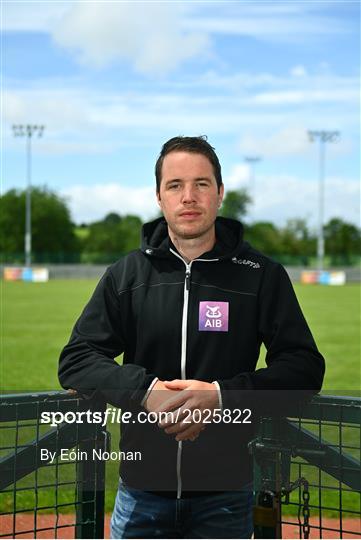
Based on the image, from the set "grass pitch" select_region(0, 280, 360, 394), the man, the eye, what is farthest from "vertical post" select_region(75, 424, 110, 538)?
"grass pitch" select_region(0, 280, 360, 394)

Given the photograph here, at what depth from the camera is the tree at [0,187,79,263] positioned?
77.5m

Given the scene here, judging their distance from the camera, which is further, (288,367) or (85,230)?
(85,230)

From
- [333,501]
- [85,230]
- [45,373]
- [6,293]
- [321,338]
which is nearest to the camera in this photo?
[333,501]

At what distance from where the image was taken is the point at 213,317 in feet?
8.18

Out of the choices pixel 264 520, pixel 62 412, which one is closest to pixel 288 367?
pixel 264 520

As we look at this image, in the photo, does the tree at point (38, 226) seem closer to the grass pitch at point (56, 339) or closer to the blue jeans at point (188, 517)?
the grass pitch at point (56, 339)

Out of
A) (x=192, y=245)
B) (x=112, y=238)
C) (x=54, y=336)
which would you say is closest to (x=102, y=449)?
(x=192, y=245)

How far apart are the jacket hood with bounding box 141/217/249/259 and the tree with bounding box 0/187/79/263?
76.1 meters

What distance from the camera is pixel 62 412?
108 inches

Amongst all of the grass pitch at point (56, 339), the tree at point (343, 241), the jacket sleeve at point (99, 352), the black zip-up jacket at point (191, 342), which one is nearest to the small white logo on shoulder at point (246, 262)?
the black zip-up jacket at point (191, 342)

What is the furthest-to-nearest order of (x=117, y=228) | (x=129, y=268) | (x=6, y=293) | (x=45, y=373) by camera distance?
(x=117, y=228), (x=6, y=293), (x=45, y=373), (x=129, y=268)

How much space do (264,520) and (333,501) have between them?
13.0 ft

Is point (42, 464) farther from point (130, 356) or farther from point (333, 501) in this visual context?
point (333, 501)

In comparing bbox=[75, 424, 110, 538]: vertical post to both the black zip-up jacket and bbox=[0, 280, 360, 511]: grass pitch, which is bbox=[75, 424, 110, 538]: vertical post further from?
the black zip-up jacket
